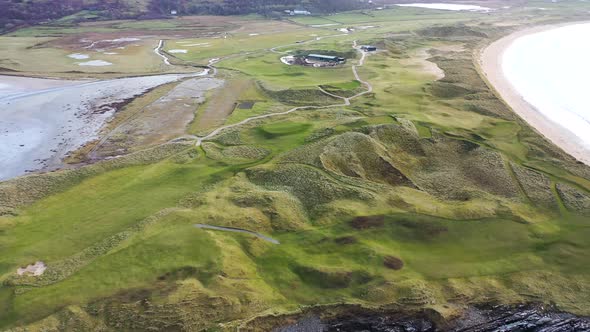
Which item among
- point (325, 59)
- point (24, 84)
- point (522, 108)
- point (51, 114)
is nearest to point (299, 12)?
point (325, 59)

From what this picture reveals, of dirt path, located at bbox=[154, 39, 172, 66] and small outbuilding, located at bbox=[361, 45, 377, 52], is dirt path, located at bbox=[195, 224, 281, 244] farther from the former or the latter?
small outbuilding, located at bbox=[361, 45, 377, 52]

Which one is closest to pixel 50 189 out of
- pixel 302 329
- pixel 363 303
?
pixel 302 329

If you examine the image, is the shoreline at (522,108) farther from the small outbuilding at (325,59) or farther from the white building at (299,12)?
the white building at (299,12)

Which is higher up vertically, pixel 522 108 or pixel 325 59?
pixel 325 59

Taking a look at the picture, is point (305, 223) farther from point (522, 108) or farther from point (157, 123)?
point (522, 108)

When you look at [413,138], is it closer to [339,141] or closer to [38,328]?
[339,141]

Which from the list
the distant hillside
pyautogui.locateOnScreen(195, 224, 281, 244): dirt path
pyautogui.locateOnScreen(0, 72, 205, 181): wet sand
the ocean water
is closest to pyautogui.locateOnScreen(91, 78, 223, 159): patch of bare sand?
pyautogui.locateOnScreen(0, 72, 205, 181): wet sand

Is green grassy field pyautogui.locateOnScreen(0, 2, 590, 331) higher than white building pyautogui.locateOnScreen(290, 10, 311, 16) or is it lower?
lower
